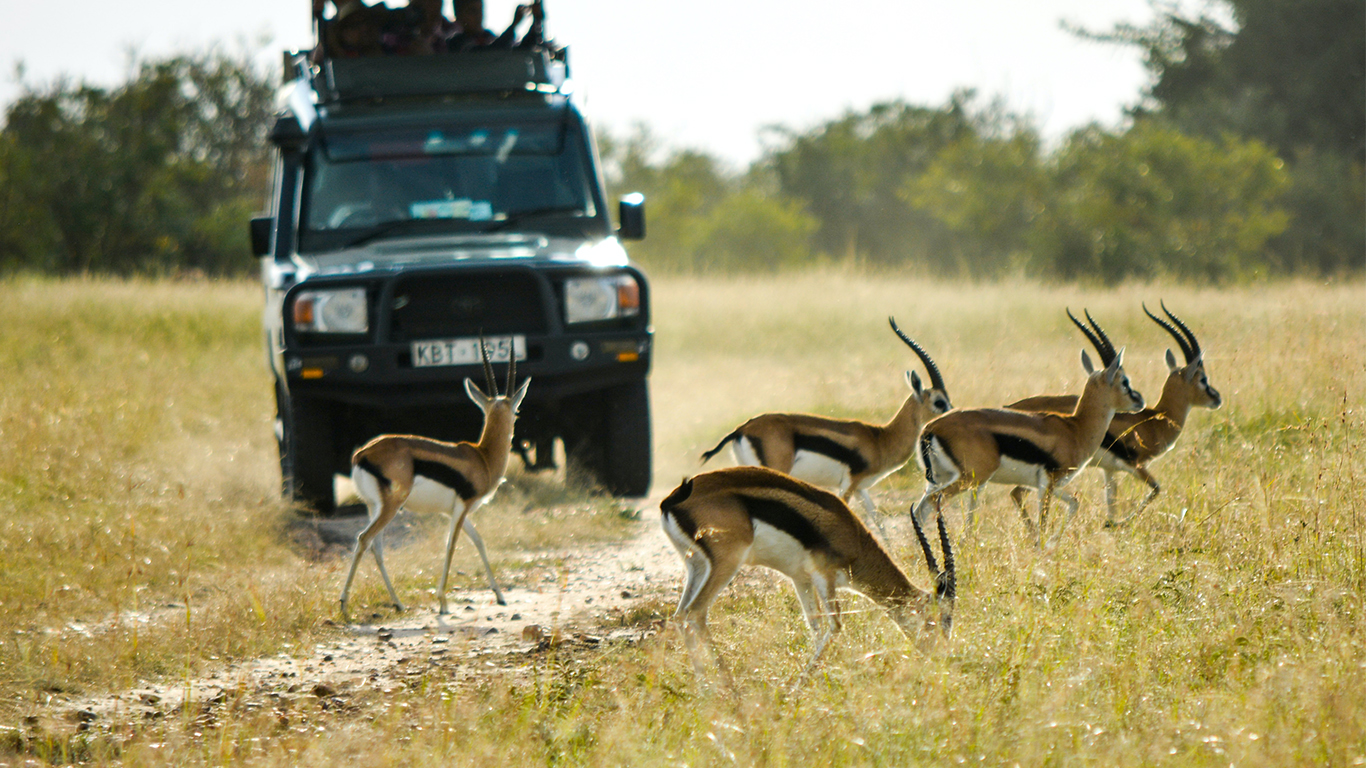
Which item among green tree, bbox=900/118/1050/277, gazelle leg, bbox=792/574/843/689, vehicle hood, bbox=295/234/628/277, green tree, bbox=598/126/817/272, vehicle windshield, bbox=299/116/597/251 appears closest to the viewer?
gazelle leg, bbox=792/574/843/689

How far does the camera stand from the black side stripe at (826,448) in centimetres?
658

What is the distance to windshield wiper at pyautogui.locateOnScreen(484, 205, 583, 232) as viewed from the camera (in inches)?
316

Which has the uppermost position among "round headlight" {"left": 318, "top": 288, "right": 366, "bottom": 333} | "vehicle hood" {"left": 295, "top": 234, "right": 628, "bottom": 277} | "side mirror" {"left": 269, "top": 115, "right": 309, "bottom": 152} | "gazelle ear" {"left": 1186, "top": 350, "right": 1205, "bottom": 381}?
"side mirror" {"left": 269, "top": 115, "right": 309, "bottom": 152}

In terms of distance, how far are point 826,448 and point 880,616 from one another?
190 centimetres

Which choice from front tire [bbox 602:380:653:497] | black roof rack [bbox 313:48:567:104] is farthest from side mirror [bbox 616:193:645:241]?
front tire [bbox 602:380:653:497]

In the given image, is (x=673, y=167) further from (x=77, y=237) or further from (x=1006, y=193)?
(x=77, y=237)

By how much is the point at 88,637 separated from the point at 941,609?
11.4 feet

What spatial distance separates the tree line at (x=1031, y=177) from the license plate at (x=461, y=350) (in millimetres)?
17207

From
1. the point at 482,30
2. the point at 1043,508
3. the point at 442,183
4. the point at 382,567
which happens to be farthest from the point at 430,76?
the point at 1043,508

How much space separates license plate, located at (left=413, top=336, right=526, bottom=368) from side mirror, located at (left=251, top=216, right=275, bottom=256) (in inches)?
56.8

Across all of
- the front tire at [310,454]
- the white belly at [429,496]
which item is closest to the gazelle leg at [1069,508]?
the white belly at [429,496]

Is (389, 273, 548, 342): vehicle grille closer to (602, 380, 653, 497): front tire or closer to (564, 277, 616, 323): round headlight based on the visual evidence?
(564, 277, 616, 323): round headlight

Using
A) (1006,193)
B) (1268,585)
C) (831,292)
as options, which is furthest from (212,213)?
(1268,585)

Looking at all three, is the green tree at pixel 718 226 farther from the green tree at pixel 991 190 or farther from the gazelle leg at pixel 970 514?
the gazelle leg at pixel 970 514
